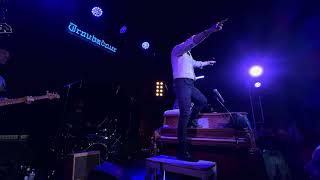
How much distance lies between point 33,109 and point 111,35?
4713 mm

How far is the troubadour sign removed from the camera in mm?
7422

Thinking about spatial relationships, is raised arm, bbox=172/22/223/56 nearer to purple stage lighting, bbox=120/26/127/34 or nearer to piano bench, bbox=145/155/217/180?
piano bench, bbox=145/155/217/180

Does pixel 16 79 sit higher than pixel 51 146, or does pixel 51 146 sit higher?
pixel 16 79

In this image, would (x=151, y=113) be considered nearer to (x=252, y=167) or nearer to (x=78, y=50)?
(x=78, y=50)

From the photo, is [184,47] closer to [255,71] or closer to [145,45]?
[255,71]

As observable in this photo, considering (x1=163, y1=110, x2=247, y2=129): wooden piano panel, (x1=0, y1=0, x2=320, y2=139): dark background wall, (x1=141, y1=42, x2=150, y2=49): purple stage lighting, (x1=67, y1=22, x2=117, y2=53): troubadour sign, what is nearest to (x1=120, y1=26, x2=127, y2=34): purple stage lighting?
(x1=0, y1=0, x2=320, y2=139): dark background wall

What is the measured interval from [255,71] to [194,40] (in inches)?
258

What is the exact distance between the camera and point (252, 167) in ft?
13.5

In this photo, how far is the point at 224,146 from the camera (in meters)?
4.42

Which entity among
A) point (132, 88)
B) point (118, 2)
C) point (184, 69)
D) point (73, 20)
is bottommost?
point (184, 69)

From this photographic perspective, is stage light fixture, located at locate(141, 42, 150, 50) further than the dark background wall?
Yes

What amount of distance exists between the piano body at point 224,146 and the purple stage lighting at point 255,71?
5.42 metres

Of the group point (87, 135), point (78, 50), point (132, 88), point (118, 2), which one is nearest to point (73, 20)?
point (78, 50)

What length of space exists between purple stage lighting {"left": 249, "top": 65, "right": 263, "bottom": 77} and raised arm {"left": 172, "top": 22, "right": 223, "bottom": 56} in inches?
252
